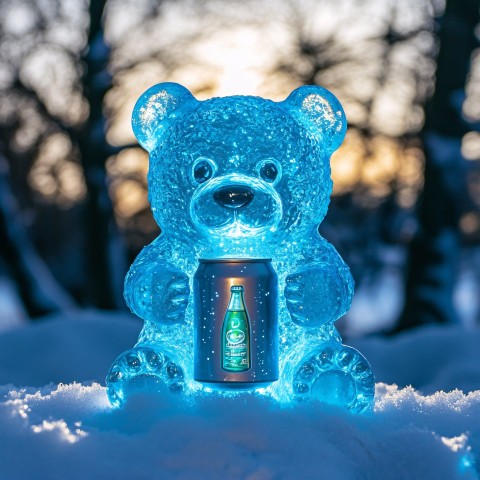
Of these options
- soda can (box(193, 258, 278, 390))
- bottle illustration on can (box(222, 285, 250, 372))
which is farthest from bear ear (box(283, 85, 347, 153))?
bottle illustration on can (box(222, 285, 250, 372))

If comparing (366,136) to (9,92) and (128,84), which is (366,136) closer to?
(128,84)

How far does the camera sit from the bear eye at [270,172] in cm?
320

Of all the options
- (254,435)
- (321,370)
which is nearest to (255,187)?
(321,370)

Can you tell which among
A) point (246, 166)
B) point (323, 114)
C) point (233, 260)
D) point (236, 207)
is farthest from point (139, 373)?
→ point (323, 114)

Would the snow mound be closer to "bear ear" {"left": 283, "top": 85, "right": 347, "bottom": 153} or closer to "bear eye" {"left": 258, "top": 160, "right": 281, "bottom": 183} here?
"bear eye" {"left": 258, "top": 160, "right": 281, "bottom": 183}

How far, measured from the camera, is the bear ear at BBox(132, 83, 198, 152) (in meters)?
3.41

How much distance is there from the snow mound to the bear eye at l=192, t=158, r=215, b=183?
812mm

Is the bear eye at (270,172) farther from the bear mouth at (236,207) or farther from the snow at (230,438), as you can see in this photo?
the snow at (230,438)

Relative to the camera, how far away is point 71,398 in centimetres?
316

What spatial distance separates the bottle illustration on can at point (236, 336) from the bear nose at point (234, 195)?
29 centimetres

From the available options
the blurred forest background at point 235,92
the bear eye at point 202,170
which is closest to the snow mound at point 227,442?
the bear eye at point 202,170

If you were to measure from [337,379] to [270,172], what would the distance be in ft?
2.64

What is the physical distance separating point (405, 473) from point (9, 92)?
7.58m

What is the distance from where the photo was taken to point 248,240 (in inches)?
126
